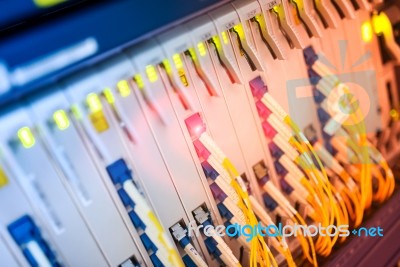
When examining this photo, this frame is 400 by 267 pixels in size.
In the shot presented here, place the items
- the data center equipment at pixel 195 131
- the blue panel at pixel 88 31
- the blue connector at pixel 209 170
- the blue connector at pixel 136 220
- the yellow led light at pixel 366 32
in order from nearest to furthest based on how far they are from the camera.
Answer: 1. the blue panel at pixel 88 31
2. the data center equipment at pixel 195 131
3. the blue connector at pixel 136 220
4. the blue connector at pixel 209 170
5. the yellow led light at pixel 366 32

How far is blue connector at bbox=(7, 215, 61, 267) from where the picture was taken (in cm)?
88

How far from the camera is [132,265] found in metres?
1.07

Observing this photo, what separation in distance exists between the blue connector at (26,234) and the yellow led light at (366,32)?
4.34 ft

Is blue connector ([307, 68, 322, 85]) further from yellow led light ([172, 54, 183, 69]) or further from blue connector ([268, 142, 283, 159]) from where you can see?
yellow led light ([172, 54, 183, 69])

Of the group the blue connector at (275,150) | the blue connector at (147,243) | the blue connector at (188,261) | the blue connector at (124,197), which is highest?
the blue connector at (124,197)

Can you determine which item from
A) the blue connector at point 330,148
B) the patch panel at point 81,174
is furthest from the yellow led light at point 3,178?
the blue connector at point 330,148

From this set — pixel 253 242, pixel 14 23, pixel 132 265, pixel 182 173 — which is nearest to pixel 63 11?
pixel 14 23

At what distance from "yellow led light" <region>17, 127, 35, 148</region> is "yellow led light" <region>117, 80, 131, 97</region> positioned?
0.78ft

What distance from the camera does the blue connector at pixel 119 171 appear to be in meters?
0.99

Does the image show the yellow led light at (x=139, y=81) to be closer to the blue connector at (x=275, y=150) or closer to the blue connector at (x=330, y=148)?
the blue connector at (x=275, y=150)

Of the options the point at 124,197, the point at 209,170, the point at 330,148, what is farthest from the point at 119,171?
the point at 330,148

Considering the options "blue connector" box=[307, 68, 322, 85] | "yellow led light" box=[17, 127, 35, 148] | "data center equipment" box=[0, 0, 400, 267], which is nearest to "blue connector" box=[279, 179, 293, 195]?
"data center equipment" box=[0, 0, 400, 267]

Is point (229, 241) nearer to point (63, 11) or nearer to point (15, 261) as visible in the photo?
point (15, 261)

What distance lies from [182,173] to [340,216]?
24.9 inches
